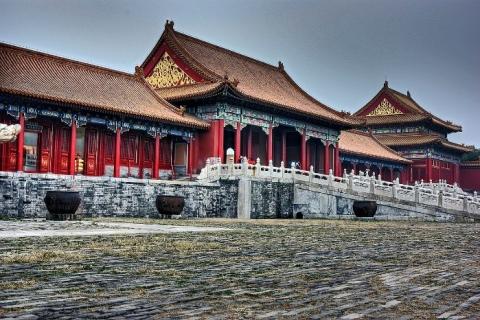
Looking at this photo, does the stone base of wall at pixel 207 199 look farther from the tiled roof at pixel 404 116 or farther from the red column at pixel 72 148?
the tiled roof at pixel 404 116

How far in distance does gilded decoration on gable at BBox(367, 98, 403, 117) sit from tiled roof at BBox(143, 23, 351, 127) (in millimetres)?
18122

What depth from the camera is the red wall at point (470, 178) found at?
5750 centimetres

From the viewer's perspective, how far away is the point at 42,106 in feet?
77.3

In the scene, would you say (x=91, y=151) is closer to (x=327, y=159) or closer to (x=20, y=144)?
(x=20, y=144)

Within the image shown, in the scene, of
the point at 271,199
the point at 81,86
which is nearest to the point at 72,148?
the point at 81,86

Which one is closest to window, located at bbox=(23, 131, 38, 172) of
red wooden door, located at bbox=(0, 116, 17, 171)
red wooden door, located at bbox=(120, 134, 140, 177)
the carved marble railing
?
red wooden door, located at bbox=(0, 116, 17, 171)

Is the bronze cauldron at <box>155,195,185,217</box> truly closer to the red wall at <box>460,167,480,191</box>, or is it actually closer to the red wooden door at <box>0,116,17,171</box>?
the red wooden door at <box>0,116,17,171</box>

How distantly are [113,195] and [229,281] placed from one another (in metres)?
16.0

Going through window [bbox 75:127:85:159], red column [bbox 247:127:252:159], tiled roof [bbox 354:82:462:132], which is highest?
tiled roof [bbox 354:82:462:132]

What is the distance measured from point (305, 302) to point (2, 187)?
15.7 m

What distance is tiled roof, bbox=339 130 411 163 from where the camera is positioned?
43.7 metres

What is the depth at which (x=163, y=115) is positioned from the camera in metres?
27.3

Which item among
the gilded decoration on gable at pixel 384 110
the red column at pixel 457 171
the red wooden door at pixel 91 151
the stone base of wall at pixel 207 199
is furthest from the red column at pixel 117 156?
the red column at pixel 457 171

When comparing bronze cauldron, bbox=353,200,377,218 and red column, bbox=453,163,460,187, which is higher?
red column, bbox=453,163,460,187
